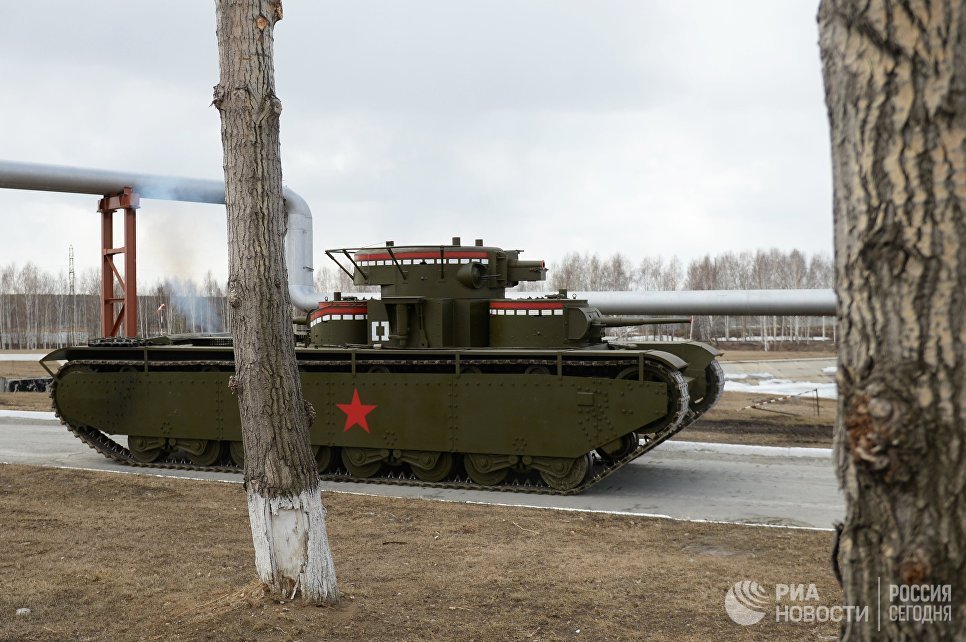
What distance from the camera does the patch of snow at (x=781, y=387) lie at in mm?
22192

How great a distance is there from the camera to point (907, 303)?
9.36ft

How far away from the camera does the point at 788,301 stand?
2025cm

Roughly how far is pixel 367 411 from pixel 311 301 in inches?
412

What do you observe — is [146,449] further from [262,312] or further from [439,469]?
[262,312]

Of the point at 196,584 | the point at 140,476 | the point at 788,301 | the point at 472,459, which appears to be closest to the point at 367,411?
the point at 472,459

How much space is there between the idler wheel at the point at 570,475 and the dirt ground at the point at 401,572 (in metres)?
1.53

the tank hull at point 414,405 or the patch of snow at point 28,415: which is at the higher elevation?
the tank hull at point 414,405

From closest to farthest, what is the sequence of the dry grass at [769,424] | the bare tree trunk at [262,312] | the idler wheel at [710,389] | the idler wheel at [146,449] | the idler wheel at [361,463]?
the bare tree trunk at [262,312] → the idler wheel at [361,463] → the idler wheel at [710,389] → the idler wheel at [146,449] → the dry grass at [769,424]

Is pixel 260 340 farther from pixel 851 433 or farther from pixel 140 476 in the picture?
pixel 140 476

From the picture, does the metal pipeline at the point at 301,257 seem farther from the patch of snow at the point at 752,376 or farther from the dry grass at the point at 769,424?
the patch of snow at the point at 752,376

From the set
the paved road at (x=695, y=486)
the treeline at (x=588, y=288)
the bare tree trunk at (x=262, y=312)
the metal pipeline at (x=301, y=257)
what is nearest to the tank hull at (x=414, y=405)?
the paved road at (x=695, y=486)

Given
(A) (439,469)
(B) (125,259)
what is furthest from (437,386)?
(B) (125,259)

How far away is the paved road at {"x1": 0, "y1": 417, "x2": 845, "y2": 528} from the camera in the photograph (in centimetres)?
1002

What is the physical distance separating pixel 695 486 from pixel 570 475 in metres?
1.57
